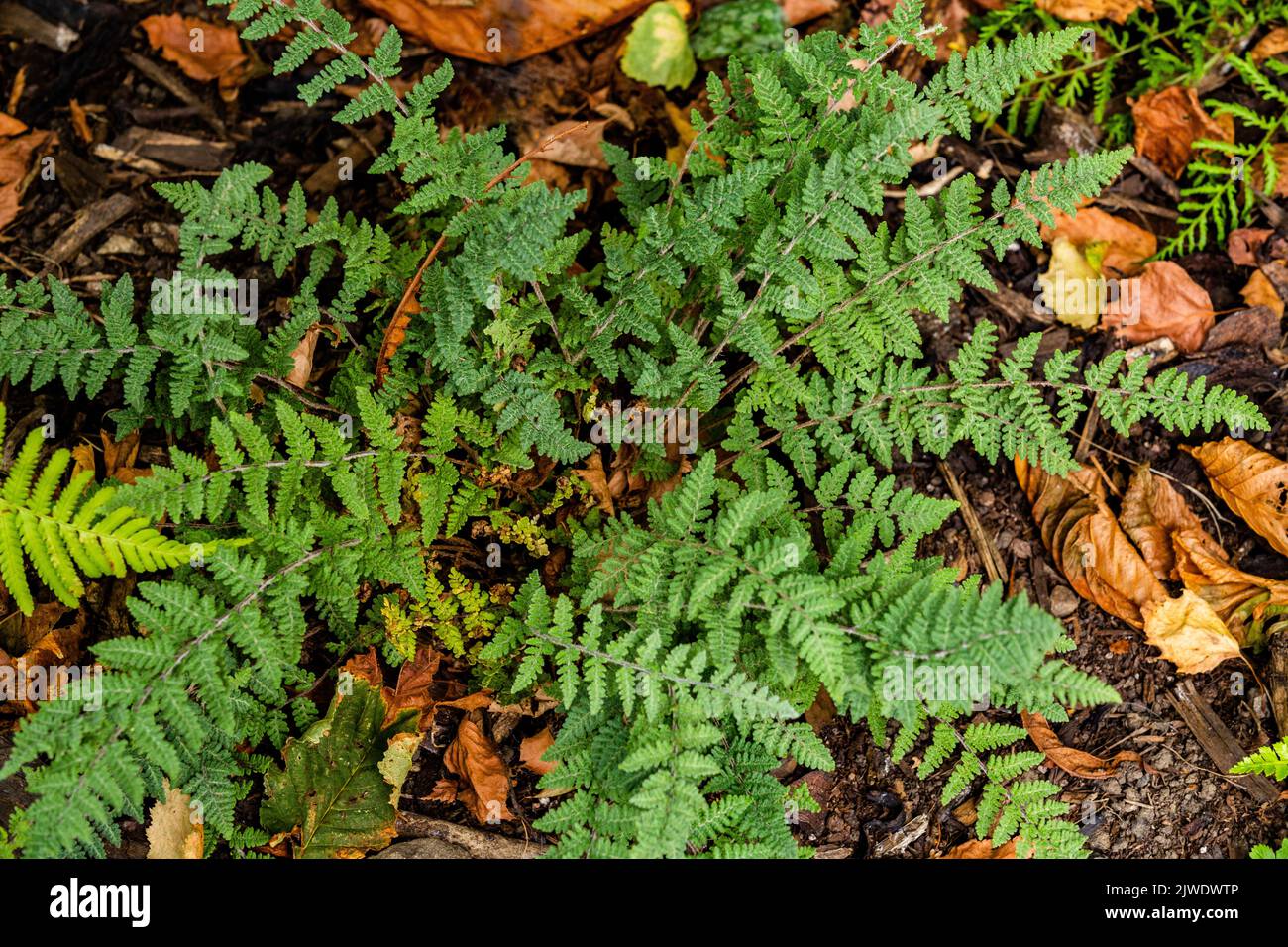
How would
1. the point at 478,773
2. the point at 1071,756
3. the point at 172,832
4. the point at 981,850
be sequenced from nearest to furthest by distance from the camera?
the point at 172,832
the point at 478,773
the point at 981,850
the point at 1071,756

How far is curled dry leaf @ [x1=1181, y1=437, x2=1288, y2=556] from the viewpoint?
13.3 feet

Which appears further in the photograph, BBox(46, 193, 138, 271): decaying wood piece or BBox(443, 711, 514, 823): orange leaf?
BBox(46, 193, 138, 271): decaying wood piece

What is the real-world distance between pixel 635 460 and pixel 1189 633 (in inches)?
94.2

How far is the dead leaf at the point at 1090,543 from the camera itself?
4.00m

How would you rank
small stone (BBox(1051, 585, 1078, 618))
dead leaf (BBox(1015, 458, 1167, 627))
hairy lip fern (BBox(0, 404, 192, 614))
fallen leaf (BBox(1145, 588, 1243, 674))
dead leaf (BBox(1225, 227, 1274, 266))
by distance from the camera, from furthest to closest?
dead leaf (BBox(1225, 227, 1274, 266))
small stone (BBox(1051, 585, 1078, 618))
dead leaf (BBox(1015, 458, 1167, 627))
fallen leaf (BBox(1145, 588, 1243, 674))
hairy lip fern (BBox(0, 404, 192, 614))

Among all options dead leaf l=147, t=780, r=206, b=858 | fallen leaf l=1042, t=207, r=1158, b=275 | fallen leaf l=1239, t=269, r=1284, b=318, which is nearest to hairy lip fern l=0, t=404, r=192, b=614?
dead leaf l=147, t=780, r=206, b=858

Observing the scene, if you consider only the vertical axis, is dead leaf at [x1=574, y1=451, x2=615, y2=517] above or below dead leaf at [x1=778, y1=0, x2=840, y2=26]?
below

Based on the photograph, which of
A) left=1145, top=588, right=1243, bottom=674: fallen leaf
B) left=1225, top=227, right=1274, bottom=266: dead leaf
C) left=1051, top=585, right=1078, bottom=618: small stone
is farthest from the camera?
left=1225, top=227, right=1274, bottom=266: dead leaf

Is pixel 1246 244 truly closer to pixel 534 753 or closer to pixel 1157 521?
pixel 1157 521

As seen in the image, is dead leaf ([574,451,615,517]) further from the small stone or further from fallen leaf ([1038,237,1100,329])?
fallen leaf ([1038,237,1100,329])

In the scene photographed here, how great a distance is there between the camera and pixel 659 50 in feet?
15.1

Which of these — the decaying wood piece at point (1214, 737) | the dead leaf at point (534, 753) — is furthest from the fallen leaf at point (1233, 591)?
the dead leaf at point (534, 753)

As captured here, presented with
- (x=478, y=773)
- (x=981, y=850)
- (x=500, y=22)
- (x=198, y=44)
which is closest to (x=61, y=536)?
(x=478, y=773)

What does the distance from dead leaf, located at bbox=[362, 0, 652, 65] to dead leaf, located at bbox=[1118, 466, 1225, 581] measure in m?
3.25
